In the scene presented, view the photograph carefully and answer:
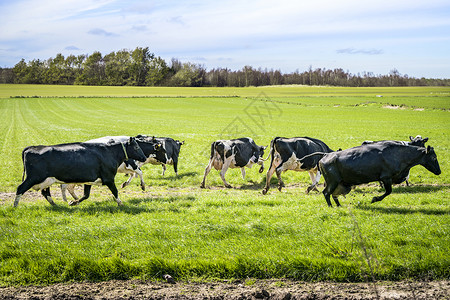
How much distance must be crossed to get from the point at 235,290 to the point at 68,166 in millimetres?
6878

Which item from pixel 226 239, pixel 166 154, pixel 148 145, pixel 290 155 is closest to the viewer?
pixel 226 239

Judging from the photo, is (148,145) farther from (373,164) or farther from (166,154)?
(373,164)

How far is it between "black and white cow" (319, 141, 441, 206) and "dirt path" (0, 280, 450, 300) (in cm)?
452

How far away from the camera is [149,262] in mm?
7520

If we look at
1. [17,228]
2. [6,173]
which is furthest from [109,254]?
[6,173]

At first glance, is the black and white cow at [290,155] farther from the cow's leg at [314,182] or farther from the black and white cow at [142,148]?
the black and white cow at [142,148]

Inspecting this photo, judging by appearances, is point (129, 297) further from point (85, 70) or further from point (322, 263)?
point (85, 70)

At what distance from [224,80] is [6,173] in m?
160

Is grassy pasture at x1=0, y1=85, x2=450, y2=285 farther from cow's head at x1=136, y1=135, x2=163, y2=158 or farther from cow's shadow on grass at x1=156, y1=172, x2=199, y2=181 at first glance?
cow's shadow on grass at x1=156, y1=172, x2=199, y2=181

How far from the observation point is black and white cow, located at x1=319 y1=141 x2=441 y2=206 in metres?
11.0

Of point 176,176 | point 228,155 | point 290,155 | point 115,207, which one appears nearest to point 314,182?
point 290,155

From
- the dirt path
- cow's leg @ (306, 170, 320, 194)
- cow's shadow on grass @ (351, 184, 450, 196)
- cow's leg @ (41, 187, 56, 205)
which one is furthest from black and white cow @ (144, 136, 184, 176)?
the dirt path

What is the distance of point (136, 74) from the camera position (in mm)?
161125

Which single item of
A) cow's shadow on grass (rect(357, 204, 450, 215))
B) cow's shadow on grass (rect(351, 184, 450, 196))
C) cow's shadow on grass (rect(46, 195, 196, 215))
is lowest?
cow's shadow on grass (rect(351, 184, 450, 196))
